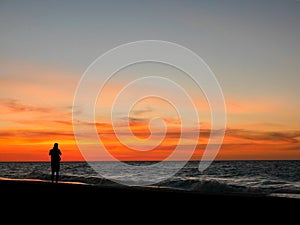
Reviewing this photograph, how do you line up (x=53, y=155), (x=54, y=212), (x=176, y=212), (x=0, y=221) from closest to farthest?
1. (x=0, y=221)
2. (x=54, y=212)
3. (x=176, y=212)
4. (x=53, y=155)

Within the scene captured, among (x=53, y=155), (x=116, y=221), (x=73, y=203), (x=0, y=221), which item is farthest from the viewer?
(x=53, y=155)

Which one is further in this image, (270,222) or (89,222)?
(270,222)

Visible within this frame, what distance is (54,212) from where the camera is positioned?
10.1m

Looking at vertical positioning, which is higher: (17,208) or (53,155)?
(53,155)

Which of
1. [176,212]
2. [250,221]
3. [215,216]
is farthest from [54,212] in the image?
[250,221]

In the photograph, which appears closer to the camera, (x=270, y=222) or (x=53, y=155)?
(x=270, y=222)

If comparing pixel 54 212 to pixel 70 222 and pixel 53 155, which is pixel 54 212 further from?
pixel 53 155

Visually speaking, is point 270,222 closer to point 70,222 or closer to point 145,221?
point 145,221

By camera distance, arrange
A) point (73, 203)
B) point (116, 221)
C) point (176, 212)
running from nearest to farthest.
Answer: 1. point (116, 221)
2. point (176, 212)
3. point (73, 203)

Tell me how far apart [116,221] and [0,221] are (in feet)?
8.49

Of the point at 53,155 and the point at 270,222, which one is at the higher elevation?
the point at 53,155

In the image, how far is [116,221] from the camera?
8984 mm

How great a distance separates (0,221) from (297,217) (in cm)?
754

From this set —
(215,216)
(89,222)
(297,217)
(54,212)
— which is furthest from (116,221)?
(297,217)
